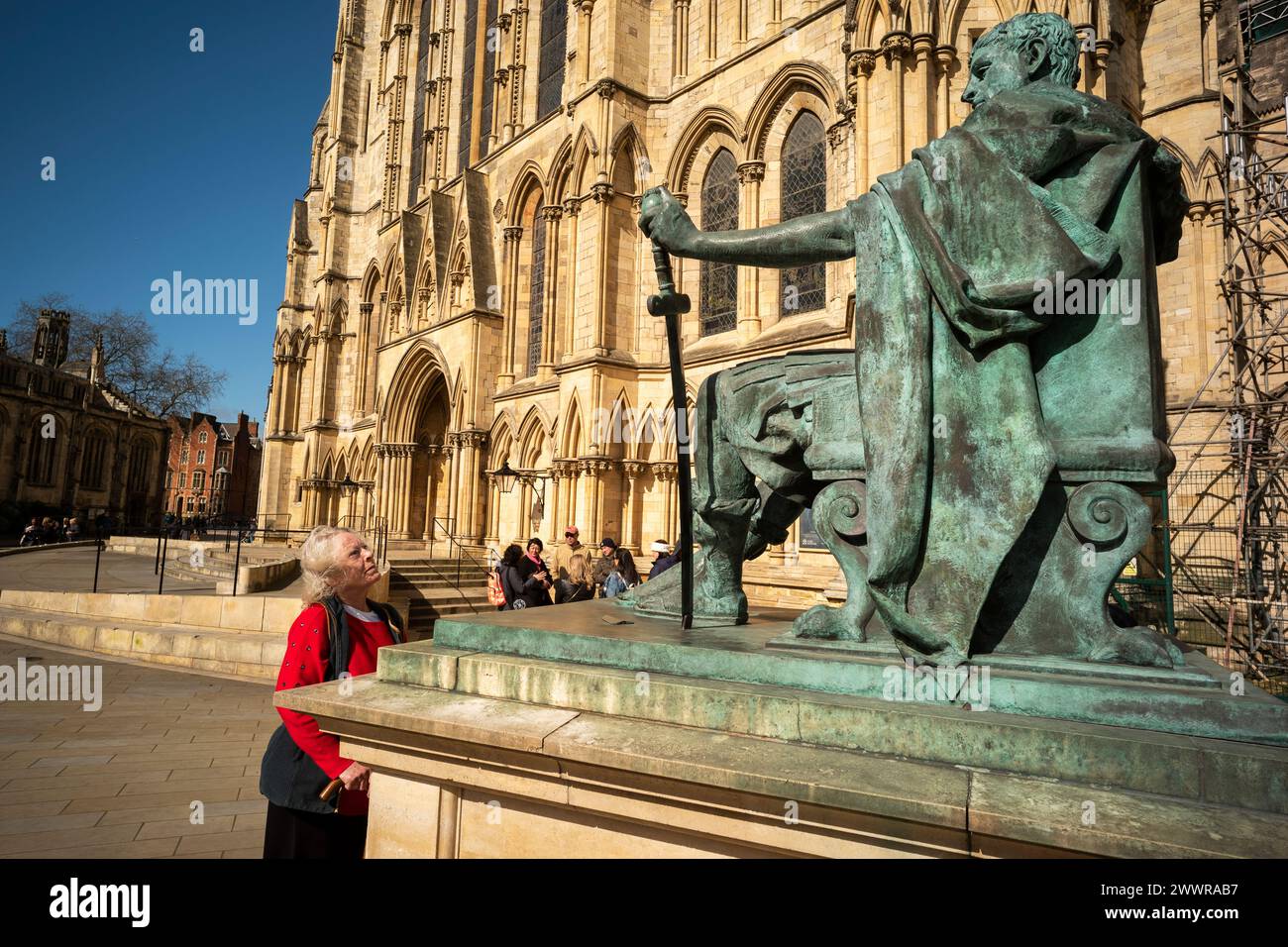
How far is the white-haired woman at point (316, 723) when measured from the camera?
2256 mm

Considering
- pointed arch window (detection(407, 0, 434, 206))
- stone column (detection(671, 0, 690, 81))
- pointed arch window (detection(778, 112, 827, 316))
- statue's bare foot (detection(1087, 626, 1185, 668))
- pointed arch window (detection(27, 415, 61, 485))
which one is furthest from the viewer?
pointed arch window (detection(27, 415, 61, 485))

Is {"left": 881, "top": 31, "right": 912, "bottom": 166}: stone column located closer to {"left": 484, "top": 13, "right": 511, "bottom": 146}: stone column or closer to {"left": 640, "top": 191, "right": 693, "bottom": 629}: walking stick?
{"left": 640, "top": 191, "right": 693, "bottom": 629}: walking stick

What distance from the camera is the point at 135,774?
4246 mm

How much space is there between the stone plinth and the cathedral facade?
9354 mm

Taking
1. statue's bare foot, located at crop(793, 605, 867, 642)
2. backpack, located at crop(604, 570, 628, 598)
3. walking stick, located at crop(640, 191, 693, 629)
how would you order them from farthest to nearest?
backpack, located at crop(604, 570, 628, 598), walking stick, located at crop(640, 191, 693, 629), statue's bare foot, located at crop(793, 605, 867, 642)

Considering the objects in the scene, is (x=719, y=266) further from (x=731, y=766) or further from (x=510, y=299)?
(x=731, y=766)

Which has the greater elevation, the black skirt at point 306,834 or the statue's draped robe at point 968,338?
the statue's draped robe at point 968,338

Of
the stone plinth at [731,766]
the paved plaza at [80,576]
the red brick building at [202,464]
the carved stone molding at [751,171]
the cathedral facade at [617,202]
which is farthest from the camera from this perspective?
the red brick building at [202,464]

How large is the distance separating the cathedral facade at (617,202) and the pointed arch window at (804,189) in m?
0.05

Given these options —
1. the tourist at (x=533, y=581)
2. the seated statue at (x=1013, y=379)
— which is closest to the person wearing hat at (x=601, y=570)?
the tourist at (x=533, y=581)

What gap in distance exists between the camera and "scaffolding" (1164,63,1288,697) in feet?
32.4

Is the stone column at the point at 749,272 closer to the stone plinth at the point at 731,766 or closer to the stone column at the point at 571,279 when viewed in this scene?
the stone column at the point at 571,279

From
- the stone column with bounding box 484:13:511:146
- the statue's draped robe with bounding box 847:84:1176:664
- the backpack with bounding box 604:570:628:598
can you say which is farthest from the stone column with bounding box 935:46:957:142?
the stone column with bounding box 484:13:511:146

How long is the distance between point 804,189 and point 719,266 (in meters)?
2.28
